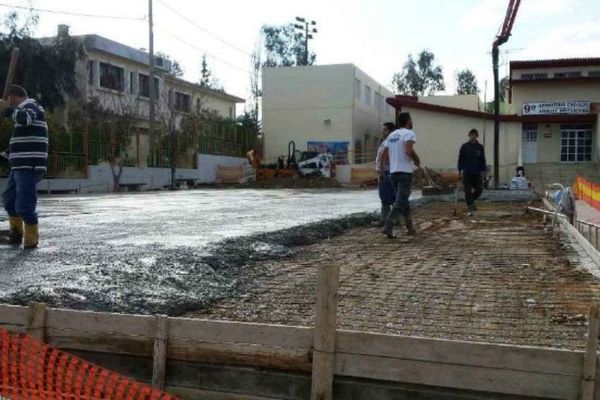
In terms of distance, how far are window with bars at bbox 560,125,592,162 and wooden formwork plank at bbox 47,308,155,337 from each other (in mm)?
36200

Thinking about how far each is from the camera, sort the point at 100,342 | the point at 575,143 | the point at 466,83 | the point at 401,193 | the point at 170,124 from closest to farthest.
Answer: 1. the point at 100,342
2. the point at 401,193
3. the point at 170,124
4. the point at 575,143
5. the point at 466,83

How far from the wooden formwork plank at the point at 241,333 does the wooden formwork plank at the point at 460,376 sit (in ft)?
0.76

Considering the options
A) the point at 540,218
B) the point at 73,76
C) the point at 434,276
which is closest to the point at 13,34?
the point at 73,76

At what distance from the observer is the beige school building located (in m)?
34.2

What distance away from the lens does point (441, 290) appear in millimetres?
4867

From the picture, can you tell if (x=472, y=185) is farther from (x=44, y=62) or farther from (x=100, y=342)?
(x=44, y=62)

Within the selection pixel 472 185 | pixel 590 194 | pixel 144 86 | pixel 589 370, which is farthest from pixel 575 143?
pixel 589 370

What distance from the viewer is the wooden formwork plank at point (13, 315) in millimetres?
3502

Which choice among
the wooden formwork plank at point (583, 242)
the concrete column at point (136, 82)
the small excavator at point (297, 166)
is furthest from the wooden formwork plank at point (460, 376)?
the concrete column at point (136, 82)

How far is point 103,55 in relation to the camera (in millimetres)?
34219

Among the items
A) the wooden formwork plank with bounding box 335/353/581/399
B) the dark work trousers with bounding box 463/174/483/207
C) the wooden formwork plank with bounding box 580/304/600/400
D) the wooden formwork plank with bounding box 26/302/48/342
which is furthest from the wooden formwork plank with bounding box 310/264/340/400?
the dark work trousers with bounding box 463/174/483/207

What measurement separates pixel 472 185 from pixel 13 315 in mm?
9200

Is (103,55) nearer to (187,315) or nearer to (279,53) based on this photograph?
(279,53)

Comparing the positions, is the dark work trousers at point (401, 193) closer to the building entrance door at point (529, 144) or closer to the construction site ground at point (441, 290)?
the construction site ground at point (441, 290)
